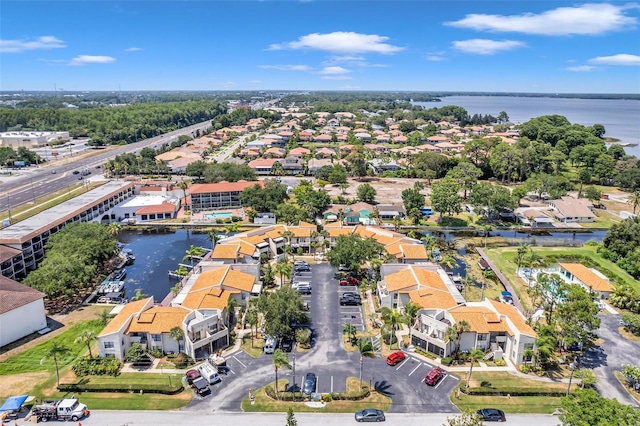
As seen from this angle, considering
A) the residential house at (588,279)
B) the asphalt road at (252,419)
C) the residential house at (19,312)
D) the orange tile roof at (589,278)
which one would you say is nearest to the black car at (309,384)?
the asphalt road at (252,419)

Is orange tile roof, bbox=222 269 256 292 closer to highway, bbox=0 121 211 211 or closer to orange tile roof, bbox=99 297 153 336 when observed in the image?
orange tile roof, bbox=99 297 153 336

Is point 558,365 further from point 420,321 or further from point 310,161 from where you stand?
point 310,161

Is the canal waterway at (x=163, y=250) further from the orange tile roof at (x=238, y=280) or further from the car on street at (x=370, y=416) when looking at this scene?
the car on street at (x=370, y=416)

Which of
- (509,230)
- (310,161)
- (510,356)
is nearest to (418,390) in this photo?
(510,356)

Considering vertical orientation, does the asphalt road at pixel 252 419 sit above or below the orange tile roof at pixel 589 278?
below

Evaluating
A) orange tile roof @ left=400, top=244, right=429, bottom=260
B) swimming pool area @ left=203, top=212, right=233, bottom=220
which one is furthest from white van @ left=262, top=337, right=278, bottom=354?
swimming pool area @ left=203, top=212, right=233, bottom=220

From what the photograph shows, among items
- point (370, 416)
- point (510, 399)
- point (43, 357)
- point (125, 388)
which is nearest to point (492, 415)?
point (510, 399)
